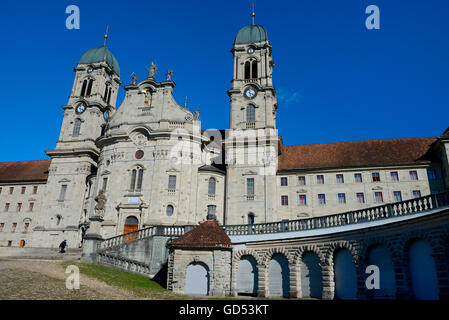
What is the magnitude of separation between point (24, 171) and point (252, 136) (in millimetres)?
35266

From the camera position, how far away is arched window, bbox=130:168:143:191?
36.4 metres

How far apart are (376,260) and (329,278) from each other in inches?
109

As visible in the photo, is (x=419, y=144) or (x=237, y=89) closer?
(x=419, y=144)

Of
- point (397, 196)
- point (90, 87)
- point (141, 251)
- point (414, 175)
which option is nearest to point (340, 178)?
point (397, 196)

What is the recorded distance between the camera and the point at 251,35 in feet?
149

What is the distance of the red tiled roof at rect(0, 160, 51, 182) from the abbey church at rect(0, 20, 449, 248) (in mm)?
3915

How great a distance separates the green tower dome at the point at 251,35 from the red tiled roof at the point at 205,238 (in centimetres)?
3111

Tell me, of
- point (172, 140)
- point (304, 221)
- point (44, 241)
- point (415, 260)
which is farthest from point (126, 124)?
point (415, 260)

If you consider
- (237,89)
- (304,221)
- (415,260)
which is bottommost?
(415,260)

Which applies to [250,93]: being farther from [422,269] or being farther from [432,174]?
[422,269]

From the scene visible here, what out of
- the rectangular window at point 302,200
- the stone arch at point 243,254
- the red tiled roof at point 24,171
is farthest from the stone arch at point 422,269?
the red tiled roof at point 24,171
